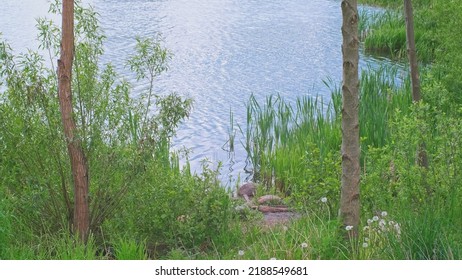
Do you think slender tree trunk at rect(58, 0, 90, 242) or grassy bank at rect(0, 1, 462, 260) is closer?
slender tree trunk at rect(58, 0, 90, 242)

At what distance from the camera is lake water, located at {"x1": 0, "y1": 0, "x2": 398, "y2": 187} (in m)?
13.8

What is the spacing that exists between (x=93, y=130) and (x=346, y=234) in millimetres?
2215

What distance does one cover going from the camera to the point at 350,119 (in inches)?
199

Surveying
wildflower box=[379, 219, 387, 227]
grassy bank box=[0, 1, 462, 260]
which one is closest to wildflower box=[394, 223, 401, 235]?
wildflower box=[379, 219, 387, 227]

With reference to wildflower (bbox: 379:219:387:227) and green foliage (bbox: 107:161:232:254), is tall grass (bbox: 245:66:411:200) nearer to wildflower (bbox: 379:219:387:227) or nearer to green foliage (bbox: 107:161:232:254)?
green foliage (bbox: 107:161:232:254)

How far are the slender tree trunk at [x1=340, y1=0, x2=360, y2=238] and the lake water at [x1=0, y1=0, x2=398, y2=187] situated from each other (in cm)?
Result: 473

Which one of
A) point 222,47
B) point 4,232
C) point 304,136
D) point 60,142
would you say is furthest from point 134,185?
point 222,47

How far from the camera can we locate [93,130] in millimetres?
6188

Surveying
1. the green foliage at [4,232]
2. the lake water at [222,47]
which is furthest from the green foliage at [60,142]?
the lake water at [222,47]

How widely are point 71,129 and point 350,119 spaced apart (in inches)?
84.5

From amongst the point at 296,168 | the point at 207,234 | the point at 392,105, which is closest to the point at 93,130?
the point at 207,234

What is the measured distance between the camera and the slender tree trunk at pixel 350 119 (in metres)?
4.96

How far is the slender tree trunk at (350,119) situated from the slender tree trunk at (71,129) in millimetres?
2041
